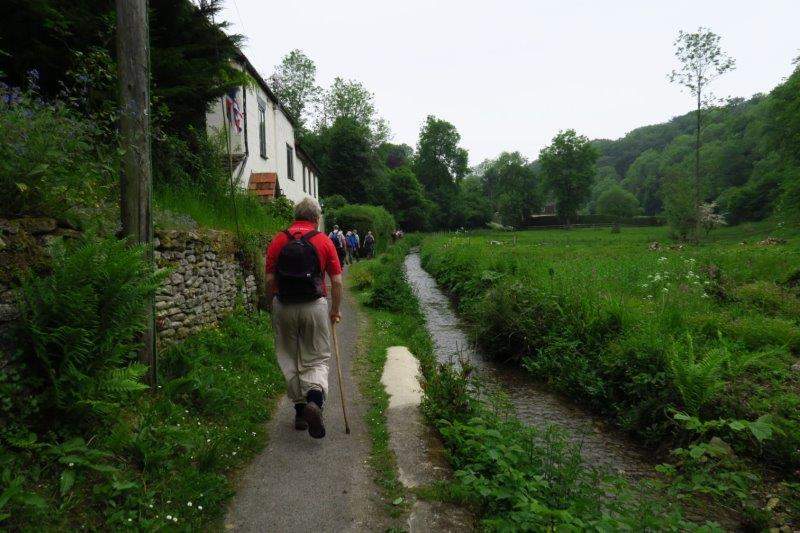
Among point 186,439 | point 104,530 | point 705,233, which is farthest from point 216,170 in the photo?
point 705,233

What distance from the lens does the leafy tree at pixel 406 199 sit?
59.7 meters

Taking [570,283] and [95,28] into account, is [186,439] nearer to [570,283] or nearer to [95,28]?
[95,28]

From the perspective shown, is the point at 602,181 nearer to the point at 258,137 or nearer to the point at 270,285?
the point at 258,137

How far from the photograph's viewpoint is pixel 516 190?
272 feet

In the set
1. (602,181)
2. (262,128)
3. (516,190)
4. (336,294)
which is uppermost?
(602,181)

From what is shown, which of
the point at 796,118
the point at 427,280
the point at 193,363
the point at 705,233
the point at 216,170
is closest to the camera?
the point at 193,363

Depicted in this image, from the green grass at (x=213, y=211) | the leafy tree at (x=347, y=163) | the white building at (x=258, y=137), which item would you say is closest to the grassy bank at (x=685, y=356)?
the green grass at (x=213, y=211)

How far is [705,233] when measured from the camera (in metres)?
42.7

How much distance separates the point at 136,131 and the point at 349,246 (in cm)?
1900

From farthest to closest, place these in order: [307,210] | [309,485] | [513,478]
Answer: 1. [307,210]
2. [309,485]
3. [513,478]

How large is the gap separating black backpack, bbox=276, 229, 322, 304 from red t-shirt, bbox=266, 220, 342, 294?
2.7 inches

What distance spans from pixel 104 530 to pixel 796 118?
38.3 meters

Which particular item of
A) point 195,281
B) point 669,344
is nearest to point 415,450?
point 195,281

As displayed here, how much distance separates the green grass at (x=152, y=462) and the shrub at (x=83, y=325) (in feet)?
0.95
